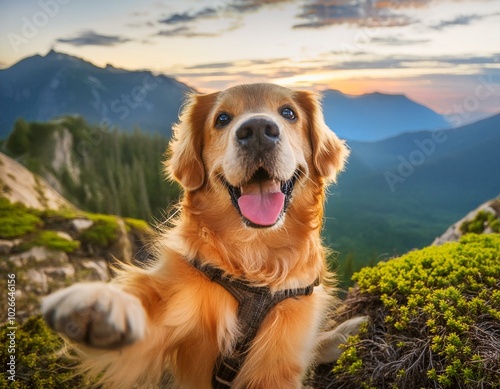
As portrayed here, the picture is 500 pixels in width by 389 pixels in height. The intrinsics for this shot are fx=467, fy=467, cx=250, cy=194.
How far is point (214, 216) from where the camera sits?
3.04 metres

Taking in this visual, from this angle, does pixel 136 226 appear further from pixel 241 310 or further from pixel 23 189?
pixel 241 310

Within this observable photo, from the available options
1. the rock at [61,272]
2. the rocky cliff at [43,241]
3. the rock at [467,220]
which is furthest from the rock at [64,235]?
the rock at [467,220]

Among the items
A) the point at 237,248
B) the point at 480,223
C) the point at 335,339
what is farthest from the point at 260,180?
the point at 480,223

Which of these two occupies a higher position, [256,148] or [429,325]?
[256,148]

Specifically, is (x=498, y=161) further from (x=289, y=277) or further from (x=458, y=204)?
(x=289, y=277)

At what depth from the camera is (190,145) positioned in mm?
3240

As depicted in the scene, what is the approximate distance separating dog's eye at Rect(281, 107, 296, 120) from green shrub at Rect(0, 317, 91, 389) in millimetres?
2122

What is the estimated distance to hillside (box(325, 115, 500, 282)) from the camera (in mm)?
10188

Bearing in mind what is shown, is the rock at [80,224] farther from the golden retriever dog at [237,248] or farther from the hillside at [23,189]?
the golden retriever dog at [237,248]

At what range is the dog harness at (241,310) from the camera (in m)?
2.88

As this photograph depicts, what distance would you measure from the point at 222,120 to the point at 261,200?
635 millimetres

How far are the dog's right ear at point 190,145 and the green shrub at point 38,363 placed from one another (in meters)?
1.38

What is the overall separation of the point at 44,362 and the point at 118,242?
Answer: 259 cm

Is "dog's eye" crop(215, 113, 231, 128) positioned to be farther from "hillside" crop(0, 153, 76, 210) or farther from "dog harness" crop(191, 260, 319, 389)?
"hillside" crop(0, 153, 76, 210)
